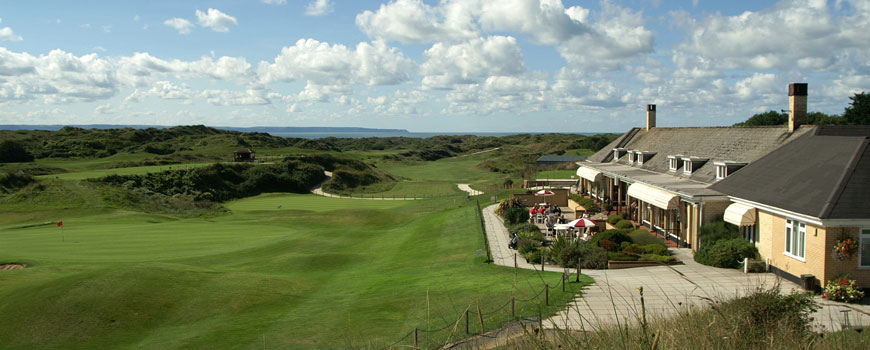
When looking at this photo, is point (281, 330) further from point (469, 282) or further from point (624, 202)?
point (624, 202)

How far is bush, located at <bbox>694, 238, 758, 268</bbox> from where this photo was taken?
20000mm

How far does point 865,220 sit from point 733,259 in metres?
4.66

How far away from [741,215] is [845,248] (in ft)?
14.3

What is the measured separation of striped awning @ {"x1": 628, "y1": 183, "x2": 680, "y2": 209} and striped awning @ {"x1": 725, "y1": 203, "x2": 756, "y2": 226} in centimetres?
335

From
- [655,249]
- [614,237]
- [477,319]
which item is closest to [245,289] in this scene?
[477,319]

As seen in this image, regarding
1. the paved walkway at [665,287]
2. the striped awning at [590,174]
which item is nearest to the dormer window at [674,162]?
the striped awning at [590,174]

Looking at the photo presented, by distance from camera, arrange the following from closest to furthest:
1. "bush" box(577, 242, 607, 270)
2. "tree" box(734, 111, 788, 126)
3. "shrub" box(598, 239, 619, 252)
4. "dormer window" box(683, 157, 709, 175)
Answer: "bush" box(577, 242, 607, 270), "shrub" box(598, 239, 619, 252), "dormer window" box(683, 157, 709, 175), "tree" box(734, 111, 788, 126)

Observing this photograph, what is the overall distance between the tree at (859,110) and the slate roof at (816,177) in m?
48.0

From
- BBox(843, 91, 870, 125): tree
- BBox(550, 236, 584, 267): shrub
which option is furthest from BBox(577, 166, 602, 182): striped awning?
BBox(843, 91, 870, 125): tree

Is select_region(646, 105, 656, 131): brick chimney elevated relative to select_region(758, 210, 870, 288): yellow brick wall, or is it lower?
elevated

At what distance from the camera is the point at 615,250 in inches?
907

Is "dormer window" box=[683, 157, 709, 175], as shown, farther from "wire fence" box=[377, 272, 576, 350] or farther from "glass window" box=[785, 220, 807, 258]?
"wire fence" box=[377, 272, 576, 350]

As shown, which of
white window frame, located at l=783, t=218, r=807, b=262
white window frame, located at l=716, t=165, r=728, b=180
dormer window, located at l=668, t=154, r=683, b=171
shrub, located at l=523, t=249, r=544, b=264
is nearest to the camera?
white window frame, located at l=783, t=218, r=807, b=262

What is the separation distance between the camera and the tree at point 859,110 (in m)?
60.3
